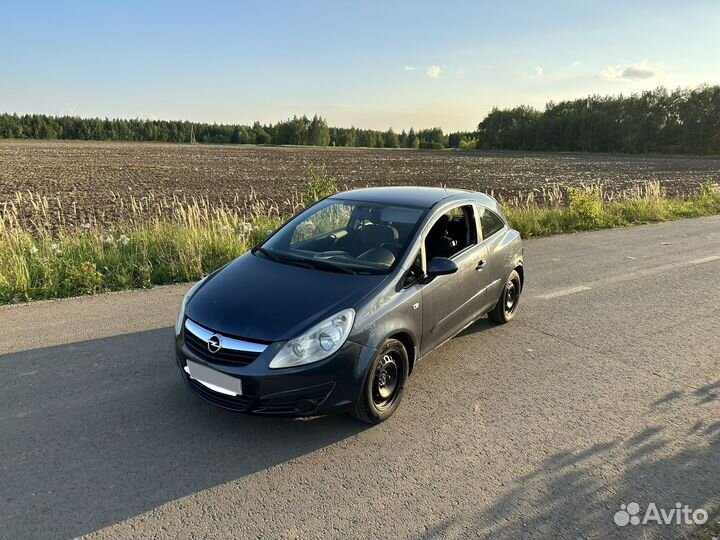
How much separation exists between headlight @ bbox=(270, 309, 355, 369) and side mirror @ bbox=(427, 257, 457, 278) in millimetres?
843

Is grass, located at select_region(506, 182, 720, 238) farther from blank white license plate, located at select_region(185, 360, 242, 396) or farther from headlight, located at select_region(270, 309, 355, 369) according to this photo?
Answer: blank white license plate, located at select_region(185, 360, 242, 396)

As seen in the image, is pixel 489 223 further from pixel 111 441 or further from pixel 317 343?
pixel 111 441

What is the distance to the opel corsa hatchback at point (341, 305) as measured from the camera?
10.3 ft

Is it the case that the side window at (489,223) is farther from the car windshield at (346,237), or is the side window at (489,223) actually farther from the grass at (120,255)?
the grass at (120,255)

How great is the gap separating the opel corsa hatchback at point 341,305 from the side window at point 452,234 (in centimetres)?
1

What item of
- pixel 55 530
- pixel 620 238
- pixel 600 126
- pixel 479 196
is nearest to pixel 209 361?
pixel 55 530

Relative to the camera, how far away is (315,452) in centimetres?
320

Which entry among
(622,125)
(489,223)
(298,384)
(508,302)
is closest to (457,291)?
(489,223)

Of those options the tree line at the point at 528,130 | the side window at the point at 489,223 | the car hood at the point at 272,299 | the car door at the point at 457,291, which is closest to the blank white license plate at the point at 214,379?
the car hood at the point at 272,299

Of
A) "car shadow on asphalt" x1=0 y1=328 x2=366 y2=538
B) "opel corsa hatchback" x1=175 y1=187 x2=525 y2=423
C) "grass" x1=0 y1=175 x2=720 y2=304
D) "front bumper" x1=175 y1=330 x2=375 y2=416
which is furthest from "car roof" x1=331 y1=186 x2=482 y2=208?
"grass" x1=0 y1=175 x2=720 y2=304

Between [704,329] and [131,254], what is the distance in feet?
24.8

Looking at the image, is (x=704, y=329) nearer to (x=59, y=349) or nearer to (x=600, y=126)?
(x=59, y=349)

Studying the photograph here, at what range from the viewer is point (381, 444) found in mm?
3312

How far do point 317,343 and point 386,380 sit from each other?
28.4 inches
